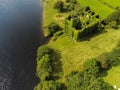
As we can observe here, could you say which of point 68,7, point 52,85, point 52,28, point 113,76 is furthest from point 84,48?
point 68,7

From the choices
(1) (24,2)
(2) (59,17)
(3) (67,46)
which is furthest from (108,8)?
(1) (24,2)

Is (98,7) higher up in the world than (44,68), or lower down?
higher up

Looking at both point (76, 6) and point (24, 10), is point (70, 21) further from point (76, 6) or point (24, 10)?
point (24, 10)

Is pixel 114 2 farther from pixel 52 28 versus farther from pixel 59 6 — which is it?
pixel 52 28

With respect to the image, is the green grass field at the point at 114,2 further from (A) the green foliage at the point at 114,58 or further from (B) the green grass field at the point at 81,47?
(A) the green foliage at the point at 114,58

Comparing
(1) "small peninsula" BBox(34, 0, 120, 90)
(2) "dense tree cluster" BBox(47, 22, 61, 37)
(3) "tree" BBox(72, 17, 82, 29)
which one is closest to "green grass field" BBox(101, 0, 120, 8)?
(1) "small peninsula" BBox(34, 0, 120, 90)

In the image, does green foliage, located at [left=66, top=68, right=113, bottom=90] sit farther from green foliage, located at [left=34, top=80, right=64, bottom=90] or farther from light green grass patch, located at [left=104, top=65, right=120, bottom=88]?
green foliage, located at [left=34, top=80, right=64, bottom=90]
